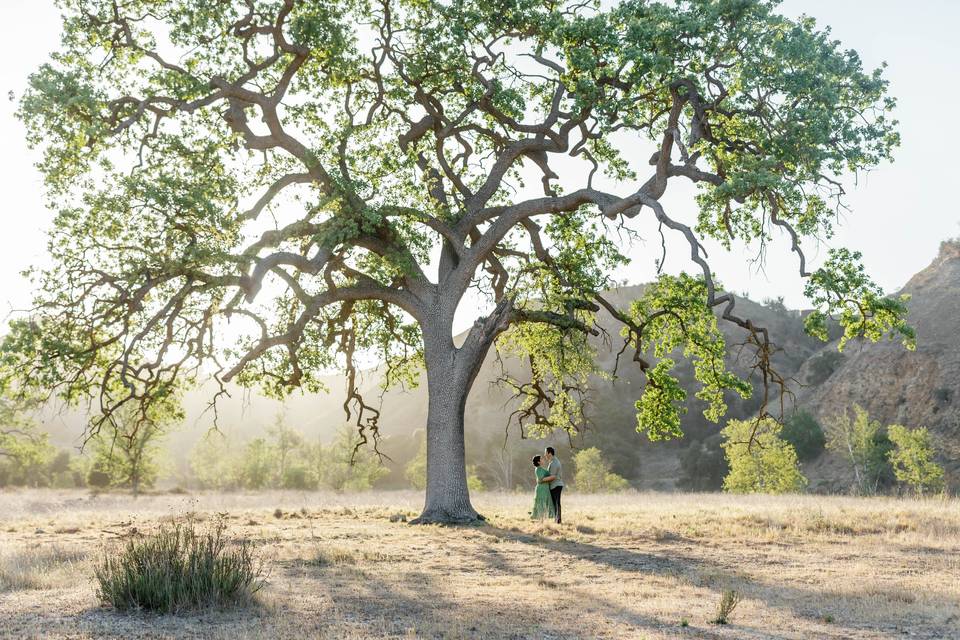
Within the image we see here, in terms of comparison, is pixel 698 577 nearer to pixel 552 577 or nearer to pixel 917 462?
pixel 552 577

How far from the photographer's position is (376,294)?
2017cm

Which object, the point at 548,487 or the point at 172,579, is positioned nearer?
the point at 172,579

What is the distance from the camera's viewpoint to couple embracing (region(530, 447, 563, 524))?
1927 cm

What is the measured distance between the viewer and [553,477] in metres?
19.4

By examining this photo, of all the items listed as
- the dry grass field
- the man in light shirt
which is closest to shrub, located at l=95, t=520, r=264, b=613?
the dry grass field

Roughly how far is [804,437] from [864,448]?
15.0 m

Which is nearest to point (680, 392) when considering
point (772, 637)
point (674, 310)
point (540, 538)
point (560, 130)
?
point (674, 310)

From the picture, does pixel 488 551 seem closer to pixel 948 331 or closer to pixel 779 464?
pixel 779 464

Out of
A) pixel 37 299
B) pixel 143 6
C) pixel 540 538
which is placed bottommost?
pixel 540 538

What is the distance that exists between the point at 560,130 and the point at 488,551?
11.5 metres

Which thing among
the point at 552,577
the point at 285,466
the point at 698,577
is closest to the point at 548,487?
the point at 552,577

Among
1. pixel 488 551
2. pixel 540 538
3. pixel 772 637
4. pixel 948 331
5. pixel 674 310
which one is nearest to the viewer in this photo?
pixel 772 637

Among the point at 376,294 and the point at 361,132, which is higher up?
the point at 361,132

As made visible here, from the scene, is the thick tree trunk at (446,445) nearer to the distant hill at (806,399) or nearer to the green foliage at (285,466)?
the distant hill at (806,399)
